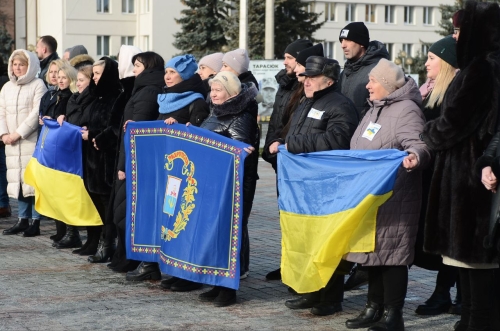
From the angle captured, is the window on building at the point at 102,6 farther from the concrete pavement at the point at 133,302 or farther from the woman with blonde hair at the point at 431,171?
the woman with blonde hair at the point at 431,171

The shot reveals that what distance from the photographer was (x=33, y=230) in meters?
11.8

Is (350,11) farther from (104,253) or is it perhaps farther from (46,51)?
(104,253)

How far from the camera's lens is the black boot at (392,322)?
22.7 feet

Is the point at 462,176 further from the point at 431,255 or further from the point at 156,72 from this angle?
the point at 156,72

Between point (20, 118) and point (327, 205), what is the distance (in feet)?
19.0

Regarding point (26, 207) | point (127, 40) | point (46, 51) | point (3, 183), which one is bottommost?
point (26, 207)

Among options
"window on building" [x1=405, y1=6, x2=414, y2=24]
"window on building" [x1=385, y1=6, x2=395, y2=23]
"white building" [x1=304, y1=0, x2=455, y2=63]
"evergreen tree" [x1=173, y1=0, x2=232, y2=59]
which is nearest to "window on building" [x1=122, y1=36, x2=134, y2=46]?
"white building" [x1=304, y1=0, x2=455, y2=63]

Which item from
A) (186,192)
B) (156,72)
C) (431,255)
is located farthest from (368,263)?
(156,72)

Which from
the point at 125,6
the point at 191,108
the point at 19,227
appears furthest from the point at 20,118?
the point at 125,6

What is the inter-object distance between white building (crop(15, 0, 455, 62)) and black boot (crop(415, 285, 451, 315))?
228 ft

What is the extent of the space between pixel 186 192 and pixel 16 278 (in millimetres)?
2009

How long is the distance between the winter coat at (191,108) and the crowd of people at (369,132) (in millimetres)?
12

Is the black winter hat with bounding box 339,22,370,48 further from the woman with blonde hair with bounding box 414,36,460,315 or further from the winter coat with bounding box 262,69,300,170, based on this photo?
the woman with blonde hair with bounding box 414,36,460,315

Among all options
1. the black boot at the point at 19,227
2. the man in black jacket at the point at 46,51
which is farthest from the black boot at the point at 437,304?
the man in black jacket at the point at 46,51
